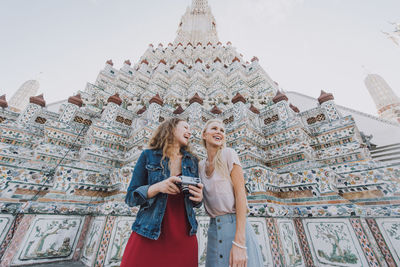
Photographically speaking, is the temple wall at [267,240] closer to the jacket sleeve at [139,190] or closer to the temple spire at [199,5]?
the jacket sleeve at [139,190]

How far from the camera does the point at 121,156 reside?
5.31 m

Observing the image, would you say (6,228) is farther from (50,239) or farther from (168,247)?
(168,247)

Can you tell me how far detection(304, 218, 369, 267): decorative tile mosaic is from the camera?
8.84 feet

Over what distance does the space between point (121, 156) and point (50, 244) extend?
8.67 feet

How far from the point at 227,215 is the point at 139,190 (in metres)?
0.76

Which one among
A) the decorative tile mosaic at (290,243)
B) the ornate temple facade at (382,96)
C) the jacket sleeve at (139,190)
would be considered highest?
the ornate temple facade at (382,96)

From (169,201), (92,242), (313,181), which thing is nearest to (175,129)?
(169,201)

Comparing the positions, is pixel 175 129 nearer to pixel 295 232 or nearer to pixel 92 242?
pixel 92 242

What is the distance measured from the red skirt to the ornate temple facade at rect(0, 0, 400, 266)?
2082mm

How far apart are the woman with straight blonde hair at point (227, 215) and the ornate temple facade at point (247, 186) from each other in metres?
2.11

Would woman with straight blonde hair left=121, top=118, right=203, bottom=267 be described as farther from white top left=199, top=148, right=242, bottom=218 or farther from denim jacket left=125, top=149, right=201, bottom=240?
white top left=199, top=148, right=242, bottom=218

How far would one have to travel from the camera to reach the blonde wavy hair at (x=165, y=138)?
171cm

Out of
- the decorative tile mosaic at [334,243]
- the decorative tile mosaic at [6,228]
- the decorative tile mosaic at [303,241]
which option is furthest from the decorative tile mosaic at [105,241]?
the decorative tile mosaic at [334,243]

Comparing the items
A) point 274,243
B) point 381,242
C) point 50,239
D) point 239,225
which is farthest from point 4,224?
point 381,242
